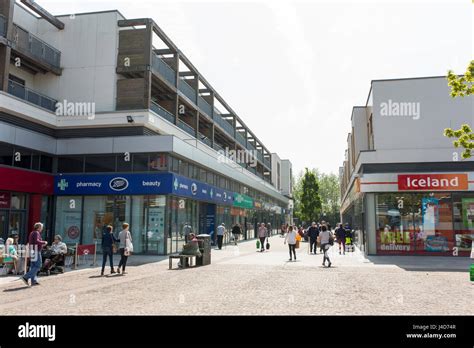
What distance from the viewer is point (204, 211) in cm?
2873

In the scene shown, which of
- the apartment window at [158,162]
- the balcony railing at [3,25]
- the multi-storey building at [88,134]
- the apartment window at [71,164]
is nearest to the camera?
the balcony railing at [3,25]

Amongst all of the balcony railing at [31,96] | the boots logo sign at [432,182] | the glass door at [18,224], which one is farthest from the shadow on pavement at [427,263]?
the balcony railing at [31,96]

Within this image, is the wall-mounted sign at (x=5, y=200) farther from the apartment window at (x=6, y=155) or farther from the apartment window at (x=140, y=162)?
the apartment window at (x=140, y=162)

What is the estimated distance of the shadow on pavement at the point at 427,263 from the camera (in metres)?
14.9

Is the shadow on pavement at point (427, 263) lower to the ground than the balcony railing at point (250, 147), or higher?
lower

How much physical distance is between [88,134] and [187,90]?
27.9 ft

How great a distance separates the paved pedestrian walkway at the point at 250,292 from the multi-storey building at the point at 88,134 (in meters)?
6.72

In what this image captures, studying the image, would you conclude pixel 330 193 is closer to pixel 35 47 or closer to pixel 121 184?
pixel 121 184

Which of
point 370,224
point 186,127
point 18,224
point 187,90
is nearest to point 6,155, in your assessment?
point 18,224

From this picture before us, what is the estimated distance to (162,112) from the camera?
79.6 feet
